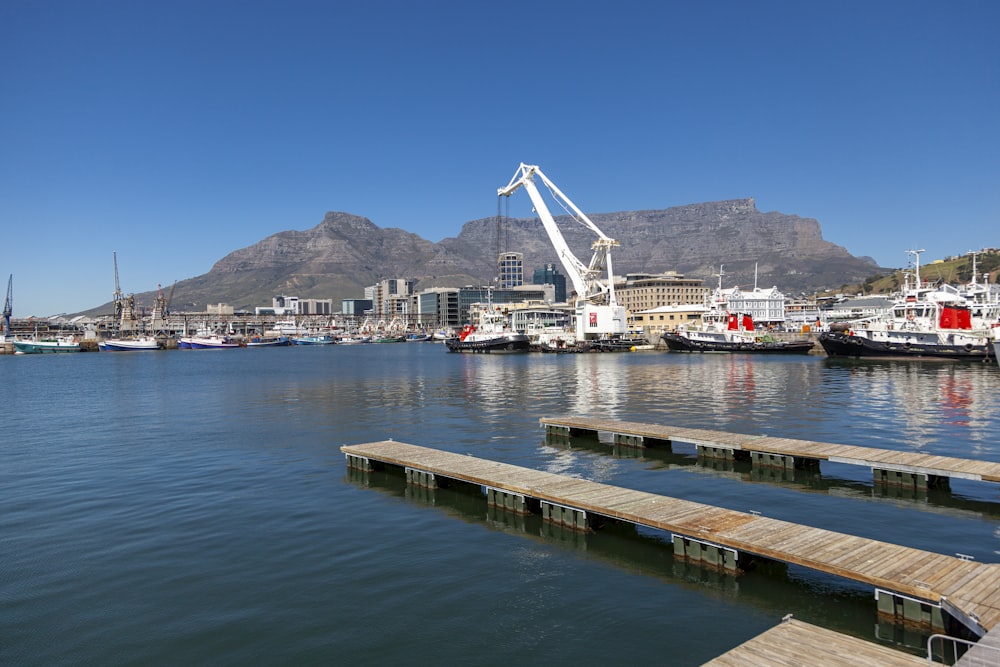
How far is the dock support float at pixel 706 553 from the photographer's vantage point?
1456 centimetres

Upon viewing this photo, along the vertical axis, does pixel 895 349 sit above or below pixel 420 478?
below

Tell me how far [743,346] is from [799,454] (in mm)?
99802

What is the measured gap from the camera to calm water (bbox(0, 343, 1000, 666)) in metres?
12.1

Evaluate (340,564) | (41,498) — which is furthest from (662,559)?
(41,498)

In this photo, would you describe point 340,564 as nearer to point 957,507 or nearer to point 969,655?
point 969,655

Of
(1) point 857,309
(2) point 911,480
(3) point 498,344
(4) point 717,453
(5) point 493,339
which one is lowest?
(4) point 717,453

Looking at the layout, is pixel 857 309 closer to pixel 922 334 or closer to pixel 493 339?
pixel 922 334

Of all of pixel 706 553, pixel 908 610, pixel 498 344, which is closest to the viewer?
pixel 908 610

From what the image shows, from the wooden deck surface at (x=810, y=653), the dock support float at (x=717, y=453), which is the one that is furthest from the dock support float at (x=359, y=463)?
the wooden deck surface at (x=810, y=653)

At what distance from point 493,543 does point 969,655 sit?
36.2ft

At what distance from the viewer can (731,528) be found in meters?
15.1

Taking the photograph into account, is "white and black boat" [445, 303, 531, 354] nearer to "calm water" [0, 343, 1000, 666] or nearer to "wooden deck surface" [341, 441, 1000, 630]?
"calm water" [0, 343, 1000, 666]

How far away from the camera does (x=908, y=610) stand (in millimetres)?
11961

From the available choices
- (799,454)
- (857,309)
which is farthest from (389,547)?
(857,309)
